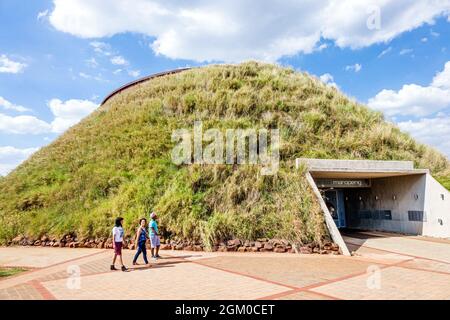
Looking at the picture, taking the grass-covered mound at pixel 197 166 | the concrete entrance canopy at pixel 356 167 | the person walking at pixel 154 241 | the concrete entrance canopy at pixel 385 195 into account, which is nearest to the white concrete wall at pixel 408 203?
the concrete entrance canopy at pixel 385 195

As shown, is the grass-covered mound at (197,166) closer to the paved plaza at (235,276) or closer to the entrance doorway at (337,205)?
the paved plaza at (235,276)

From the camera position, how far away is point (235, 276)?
300 inches

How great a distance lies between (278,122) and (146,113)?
7188mm

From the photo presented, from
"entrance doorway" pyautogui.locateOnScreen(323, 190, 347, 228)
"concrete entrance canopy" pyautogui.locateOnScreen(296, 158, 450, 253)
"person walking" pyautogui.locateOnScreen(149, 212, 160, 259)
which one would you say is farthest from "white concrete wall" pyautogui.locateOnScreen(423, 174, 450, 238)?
"person walking" pyautogui.locateOnScreen(149, 212, 160, 259)

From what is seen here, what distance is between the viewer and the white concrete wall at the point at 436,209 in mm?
13695

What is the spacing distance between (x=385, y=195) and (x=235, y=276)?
11877mm

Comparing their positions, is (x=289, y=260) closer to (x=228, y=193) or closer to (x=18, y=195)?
(x=228, y=193)

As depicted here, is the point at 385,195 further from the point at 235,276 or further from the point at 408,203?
the point at 235,276

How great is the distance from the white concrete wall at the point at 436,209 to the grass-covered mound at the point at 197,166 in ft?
4.72

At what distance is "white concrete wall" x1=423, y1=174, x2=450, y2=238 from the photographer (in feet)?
44.9

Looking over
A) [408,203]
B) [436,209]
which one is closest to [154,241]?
[436,209]

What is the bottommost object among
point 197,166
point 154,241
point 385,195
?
point 154,241

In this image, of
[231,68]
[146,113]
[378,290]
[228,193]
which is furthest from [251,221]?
[231,68]

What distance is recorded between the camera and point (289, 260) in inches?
380
